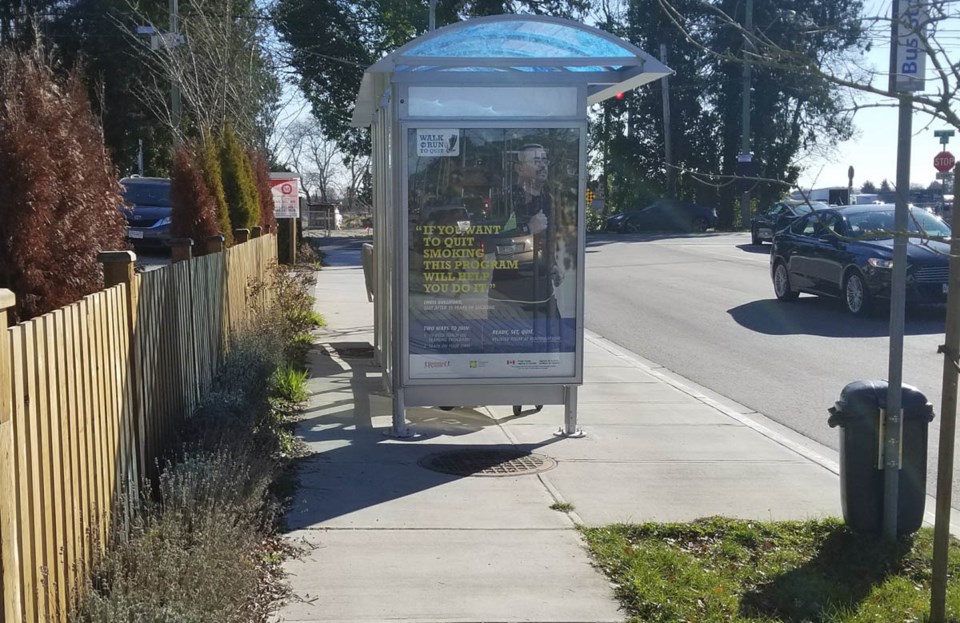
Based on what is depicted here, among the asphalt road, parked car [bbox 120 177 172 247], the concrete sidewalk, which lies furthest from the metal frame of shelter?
parked car [bbox 120 177 172 247]

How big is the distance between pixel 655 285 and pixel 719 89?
33.4 meters

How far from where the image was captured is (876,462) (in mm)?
5648

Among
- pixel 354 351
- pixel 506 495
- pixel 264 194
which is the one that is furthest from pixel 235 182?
pixel 506 495

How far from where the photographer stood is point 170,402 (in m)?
6.75

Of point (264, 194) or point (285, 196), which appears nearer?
point (264, 194)

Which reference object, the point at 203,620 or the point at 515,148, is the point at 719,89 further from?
the point at 203,620

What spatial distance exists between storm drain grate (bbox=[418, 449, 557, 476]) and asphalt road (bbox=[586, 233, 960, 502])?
265 cm

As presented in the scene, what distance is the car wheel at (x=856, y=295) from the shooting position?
16062 millimetres

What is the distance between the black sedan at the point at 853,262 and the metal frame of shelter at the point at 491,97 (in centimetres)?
741

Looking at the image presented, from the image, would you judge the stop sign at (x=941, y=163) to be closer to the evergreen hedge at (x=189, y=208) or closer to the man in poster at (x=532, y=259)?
the man in poster at (x=532, y=259)

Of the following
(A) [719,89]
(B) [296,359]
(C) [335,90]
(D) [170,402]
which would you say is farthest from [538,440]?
(A) [719,89]

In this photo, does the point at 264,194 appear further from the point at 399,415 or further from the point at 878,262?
the point at 399,415

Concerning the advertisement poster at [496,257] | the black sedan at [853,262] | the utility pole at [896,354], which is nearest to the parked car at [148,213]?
the black sedan at [853,262]

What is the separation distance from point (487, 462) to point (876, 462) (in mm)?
2828
